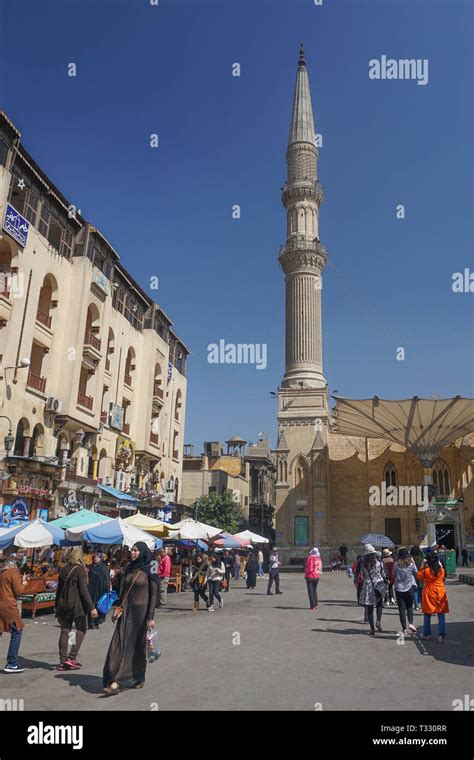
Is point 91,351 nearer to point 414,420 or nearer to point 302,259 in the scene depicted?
point 414,420

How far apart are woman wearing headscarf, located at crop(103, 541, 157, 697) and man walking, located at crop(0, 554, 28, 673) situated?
1.62 m

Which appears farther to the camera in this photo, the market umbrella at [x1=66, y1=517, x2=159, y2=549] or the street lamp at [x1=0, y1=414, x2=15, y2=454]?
the street lamp at [x1=0, y1=414, x2=15, y2=454]

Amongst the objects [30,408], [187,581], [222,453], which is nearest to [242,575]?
[187,581]

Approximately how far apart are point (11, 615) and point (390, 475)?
41314 mm

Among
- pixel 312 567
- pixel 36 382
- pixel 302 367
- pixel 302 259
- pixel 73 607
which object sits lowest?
pixel 73 607

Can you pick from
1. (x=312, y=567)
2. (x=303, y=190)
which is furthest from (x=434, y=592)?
(x=303, y=190)

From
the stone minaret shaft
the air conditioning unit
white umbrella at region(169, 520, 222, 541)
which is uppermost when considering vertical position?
the stone minaret shaft

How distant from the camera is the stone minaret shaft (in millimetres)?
50000

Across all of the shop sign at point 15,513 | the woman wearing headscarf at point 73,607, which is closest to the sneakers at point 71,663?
the woman wearing headscarf at point 73,607

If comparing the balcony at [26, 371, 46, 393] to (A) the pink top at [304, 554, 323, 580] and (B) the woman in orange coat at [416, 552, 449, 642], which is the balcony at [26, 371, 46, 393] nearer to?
(A) the pink top at [304, 554, 323, 580]

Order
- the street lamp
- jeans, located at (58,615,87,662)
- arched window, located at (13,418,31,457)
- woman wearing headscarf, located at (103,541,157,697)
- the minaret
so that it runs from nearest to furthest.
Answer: woman wearing headscarf, located at (103,541,157,697) < jeans, located at (58,615,87,662) < the street lamp < arched window, located at (13,418,31,457) < the minaret

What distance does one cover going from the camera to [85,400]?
86.3 ft

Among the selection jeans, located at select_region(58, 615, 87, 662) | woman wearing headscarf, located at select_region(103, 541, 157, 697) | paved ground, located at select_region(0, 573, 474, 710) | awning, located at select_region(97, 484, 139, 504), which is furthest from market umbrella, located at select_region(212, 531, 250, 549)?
woman wearing headscarf, located at select_region(103, 541, 157, 697)
